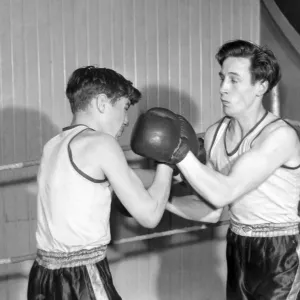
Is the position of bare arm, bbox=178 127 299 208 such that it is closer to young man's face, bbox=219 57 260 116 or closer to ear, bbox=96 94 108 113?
young man's face, bbox=219 57 260 116

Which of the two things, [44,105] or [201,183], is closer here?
[201,183]

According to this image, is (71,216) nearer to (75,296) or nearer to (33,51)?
(75,296)

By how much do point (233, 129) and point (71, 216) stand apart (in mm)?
864

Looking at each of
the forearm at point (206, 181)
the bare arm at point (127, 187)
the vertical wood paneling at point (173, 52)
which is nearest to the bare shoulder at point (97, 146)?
the bare arm at point (127, 187)

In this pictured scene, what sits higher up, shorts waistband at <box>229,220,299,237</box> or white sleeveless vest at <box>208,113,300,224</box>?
white sleeveless vest at <box>208,113,300,224</box>

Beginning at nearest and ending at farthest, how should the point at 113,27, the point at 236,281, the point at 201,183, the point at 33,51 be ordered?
the point at 201,183, the point at 236,281, the point at 33,51, the point at 113,27

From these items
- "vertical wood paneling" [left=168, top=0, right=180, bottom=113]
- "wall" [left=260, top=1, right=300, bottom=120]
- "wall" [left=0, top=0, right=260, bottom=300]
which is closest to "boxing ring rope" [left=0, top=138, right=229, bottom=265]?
"wall" [left=0, top=0, right=260, bottom=300]

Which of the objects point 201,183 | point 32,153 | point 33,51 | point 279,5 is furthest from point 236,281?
point 279,5

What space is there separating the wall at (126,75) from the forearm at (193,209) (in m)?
1.19

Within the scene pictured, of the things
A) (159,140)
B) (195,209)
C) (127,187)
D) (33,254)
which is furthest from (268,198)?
(33,254)

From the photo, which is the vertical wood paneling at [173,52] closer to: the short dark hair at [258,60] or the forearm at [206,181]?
the short dark hair at [258,60]

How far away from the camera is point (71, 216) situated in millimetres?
1954


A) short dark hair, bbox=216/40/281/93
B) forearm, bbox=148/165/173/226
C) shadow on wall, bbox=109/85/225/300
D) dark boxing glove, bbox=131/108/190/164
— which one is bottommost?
shadow on wall, bbox=109/85/225/300

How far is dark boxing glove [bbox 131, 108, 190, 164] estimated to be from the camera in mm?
2098
